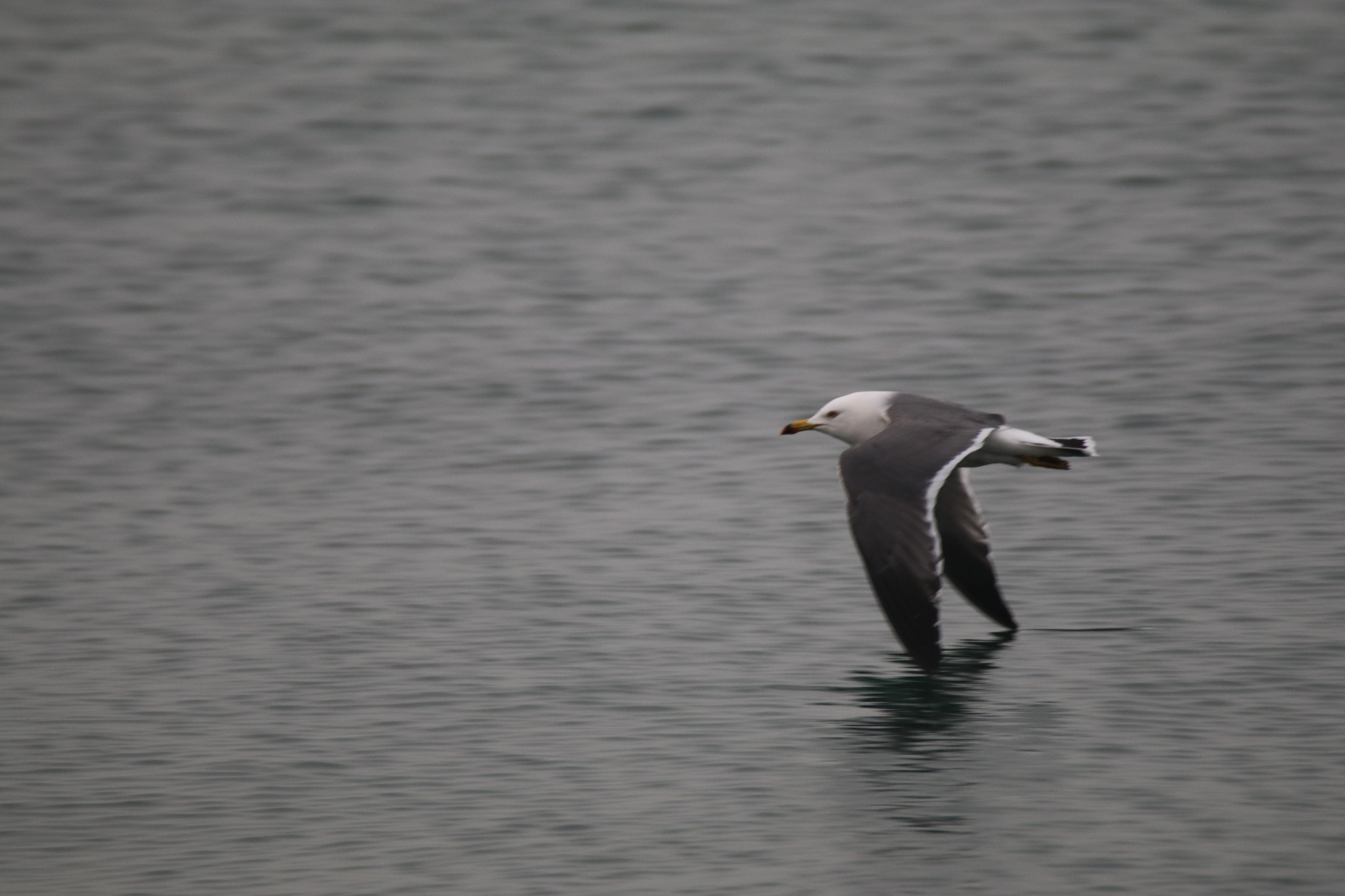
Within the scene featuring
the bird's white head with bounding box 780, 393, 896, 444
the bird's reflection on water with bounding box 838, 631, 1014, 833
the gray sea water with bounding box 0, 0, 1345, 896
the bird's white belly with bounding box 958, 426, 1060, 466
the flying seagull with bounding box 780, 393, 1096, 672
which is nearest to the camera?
the bird's reflection on water with bounding box 838, 631, 1014, 833

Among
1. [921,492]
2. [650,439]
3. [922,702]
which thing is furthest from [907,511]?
[650,439]

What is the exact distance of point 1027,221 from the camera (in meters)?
17.4

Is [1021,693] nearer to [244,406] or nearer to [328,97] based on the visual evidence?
[244,406]

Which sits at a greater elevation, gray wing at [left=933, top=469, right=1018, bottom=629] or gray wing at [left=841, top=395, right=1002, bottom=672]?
gray wing at [left=841, top=395, right=1002, bottom=672]

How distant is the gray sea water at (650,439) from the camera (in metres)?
7.25

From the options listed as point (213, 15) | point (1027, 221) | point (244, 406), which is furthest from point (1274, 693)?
point (213, 15)

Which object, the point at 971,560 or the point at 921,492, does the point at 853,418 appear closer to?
the point at 971,560

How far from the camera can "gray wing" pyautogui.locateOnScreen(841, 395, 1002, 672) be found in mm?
7707

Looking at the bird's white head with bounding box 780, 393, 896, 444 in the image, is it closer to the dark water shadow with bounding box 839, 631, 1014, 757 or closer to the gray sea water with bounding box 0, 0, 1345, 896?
the gray sea water with bounding box 0, 0, 1345, 896

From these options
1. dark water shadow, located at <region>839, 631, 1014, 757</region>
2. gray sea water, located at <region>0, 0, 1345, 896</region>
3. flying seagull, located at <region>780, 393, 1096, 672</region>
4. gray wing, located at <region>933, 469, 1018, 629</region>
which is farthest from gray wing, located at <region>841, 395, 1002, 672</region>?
gray wing, located at <region>933, 469, 1018, 629</region>

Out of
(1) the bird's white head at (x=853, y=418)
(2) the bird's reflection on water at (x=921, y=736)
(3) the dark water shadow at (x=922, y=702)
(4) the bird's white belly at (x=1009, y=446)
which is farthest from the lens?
(1) the bird's white head at (x=853, y=418)

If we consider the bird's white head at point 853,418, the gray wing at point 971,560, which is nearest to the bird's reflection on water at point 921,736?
the gray wing at point 971,560

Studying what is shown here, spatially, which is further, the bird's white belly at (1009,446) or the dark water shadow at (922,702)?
the bird's white belly at (1009,446)

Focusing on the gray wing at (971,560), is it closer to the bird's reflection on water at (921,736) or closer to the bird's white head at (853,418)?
the bird's reflection on water at (921,736)
